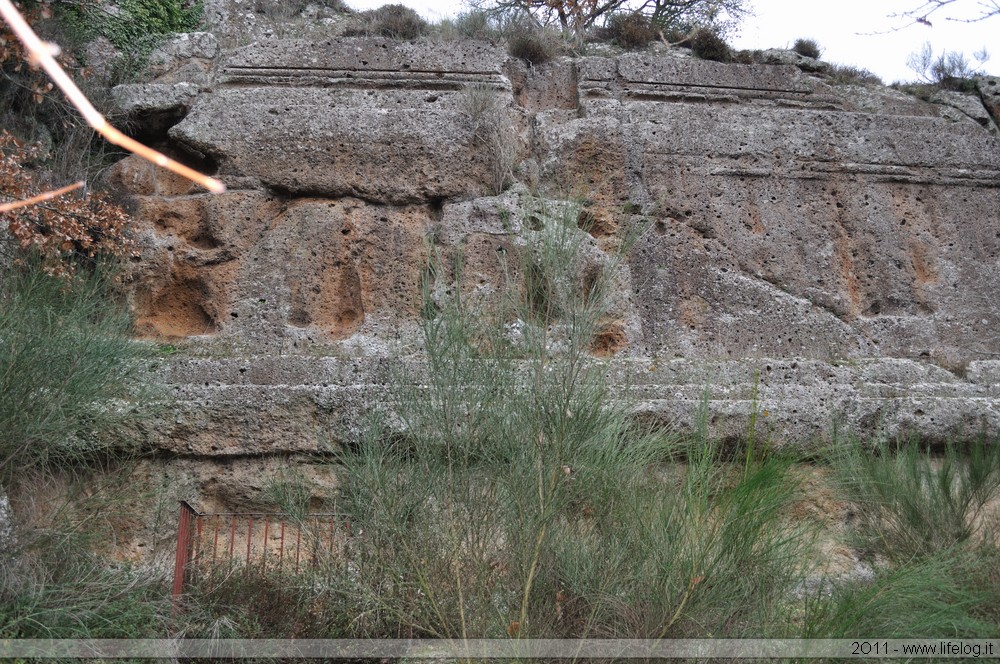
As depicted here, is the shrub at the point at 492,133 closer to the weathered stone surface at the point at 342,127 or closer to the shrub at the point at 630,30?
the weathered stone surface at the point at 342,127

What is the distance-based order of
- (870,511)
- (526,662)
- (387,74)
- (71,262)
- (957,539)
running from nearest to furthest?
(526,662)
(957,539)
(870,511)
(71,262)
(387,74)

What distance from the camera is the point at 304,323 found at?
16.7 feet

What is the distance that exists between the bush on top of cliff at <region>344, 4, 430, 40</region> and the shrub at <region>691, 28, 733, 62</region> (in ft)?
6.31

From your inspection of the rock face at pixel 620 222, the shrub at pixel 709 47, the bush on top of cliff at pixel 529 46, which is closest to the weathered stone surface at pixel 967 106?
the rock face at pixel 620 222

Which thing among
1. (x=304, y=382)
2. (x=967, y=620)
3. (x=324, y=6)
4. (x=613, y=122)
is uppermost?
(x=324, y=6)

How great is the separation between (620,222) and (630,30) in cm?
197

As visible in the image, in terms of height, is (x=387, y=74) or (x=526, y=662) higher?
(x=387, y=74)

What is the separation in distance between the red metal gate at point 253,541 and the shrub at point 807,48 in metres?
5.09

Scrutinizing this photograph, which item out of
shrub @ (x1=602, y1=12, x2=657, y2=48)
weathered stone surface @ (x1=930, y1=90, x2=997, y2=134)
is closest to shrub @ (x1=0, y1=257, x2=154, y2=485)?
shrub @ (x1=602, y1=12, x2=657, y2=48)

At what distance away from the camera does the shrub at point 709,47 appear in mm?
6434

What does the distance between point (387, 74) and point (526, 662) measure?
3.90m

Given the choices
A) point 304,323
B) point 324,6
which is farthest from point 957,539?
point 324,6

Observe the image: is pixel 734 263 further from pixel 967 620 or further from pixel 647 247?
pixel 967 620

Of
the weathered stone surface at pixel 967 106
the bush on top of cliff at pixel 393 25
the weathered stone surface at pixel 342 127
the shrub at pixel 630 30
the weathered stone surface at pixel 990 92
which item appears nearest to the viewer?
the weathered stone surface at pixel 342 127
